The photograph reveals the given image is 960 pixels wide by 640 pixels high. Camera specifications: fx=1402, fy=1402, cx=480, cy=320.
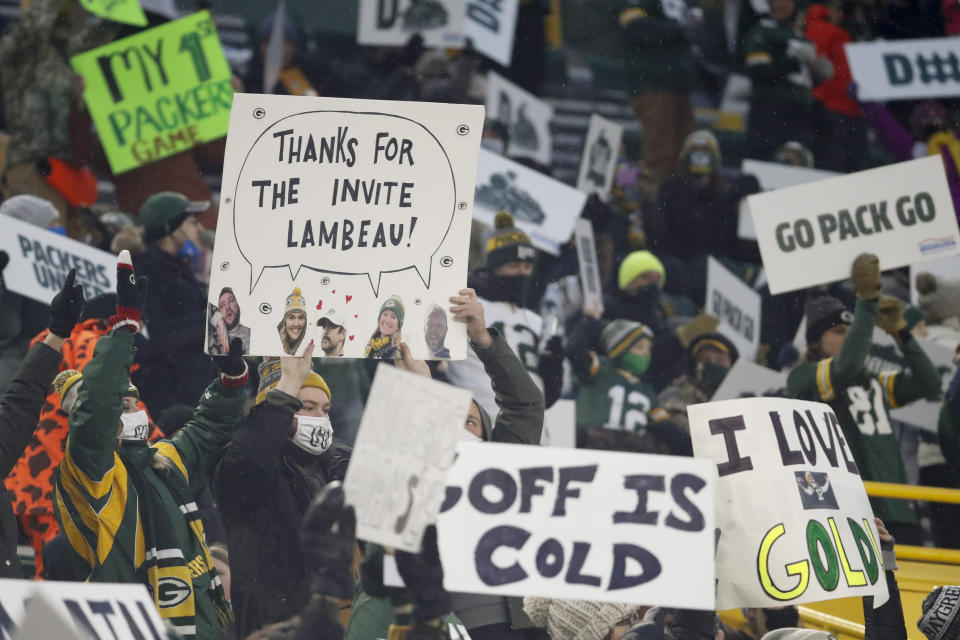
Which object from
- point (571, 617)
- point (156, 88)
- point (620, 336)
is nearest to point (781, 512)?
point (571, 617)

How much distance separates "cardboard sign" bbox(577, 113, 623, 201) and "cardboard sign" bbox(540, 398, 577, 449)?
2649 mm

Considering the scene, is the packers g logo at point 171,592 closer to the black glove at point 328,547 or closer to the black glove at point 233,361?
the black glove at point 233,361

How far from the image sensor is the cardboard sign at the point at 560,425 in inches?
273

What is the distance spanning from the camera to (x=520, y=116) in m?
9.52

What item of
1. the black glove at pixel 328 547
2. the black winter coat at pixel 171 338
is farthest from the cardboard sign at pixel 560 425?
the black glove at pixel 328 547

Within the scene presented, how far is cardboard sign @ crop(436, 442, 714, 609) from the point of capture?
11.6ft

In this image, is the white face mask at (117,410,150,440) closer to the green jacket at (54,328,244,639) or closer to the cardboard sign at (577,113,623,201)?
the green jacket at (54,328,244,639)

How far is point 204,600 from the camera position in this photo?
4.65 m

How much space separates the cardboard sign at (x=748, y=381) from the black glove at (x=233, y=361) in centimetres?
327

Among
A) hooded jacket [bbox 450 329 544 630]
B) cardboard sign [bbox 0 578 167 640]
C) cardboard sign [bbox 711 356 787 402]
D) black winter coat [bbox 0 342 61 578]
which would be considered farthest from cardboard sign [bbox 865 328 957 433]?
cardboard sign [bbox 0 578 167 640]

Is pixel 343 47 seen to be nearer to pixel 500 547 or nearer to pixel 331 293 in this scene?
pixel 331 293

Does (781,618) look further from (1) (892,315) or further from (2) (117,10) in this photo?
(2) (117,10)

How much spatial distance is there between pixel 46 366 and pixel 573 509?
6.26ft

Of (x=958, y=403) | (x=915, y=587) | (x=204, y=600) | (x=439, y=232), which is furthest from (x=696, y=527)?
(x=958, y=403)
